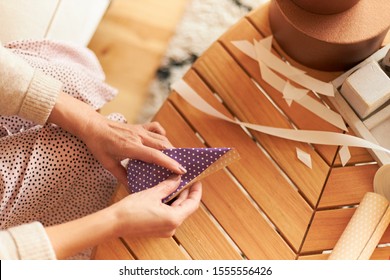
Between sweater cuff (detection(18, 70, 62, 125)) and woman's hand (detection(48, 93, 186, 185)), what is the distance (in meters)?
0.01

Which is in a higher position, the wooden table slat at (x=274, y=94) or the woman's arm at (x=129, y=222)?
the wooden table slat at (x=274, y=94)

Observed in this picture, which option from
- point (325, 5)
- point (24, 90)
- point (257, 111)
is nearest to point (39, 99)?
point (24, 90)

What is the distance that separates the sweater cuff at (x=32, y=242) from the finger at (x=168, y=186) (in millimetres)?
189

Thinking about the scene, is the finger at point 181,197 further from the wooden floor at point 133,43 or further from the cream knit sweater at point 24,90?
the wooden floor at point 133,43

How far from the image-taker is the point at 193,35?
147cm

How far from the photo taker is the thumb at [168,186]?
34.2 inches

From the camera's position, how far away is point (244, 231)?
0.92 meters

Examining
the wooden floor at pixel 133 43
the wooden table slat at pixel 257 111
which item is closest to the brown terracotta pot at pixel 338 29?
the wooden table slat at pixel 257 111

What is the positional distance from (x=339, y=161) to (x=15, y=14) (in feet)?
2.22

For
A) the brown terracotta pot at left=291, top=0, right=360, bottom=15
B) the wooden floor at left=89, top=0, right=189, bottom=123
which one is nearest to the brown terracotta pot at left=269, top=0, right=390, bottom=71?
the brown terracotta pot at left=291, top=0, right=360, bottom=15

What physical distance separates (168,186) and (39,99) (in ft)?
0.88
